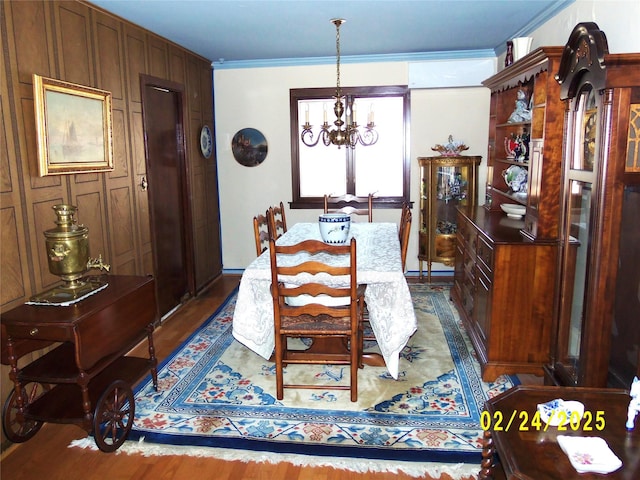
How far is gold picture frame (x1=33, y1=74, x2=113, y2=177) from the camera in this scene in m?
2.73

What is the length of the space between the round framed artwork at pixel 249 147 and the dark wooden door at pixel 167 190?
956mm

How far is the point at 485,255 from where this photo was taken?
10.7ft

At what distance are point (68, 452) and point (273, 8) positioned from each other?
296 cm

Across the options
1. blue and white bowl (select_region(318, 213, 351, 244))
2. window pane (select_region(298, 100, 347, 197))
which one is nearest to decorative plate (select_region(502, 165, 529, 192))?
blue and white bowl (select_region(318, 213, 351, 244))

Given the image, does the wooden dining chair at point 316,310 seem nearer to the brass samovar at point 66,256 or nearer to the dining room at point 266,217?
the dining room at point 266,217

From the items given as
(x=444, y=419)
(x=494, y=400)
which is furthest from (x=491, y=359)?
(x=494, y=400)

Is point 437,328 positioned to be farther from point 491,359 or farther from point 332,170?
point 332,170

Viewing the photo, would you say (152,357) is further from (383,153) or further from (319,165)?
(383,153)

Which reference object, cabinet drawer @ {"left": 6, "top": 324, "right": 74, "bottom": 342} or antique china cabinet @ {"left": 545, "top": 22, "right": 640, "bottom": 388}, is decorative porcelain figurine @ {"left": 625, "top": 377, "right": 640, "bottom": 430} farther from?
cabinet drawer @ {"left": 6, "top": 324, "right": 74, "bottom": 342}

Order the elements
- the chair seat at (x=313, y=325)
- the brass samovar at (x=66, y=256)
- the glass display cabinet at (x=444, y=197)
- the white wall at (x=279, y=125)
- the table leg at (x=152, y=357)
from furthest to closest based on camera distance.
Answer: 1. the white wall at (x=279, y=125)
2. the glass display cabinet at (x=444, y=197)
3. the table leg at (x=152, y=357)
4. the chair seat at (x=313, y=325)
5. the brass samovar at (x=66, y=256)

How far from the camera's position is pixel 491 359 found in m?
3.10

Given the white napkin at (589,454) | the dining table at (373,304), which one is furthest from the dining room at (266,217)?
the white napkin at (589,454)

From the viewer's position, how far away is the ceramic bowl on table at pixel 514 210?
373 centimetres

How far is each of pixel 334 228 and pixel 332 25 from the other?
5.65ft
